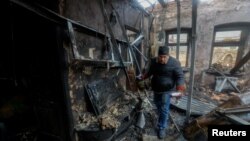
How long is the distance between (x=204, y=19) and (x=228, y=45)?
1.43 metres

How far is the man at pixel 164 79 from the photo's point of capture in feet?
8.98

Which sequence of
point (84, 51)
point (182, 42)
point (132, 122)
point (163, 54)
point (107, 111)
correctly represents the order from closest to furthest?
point (84, 51)
point (163, 54)
point (107, 111)
point (132, 122)
point (182, 42)

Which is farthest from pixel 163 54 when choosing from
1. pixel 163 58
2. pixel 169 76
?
pixel 169 76

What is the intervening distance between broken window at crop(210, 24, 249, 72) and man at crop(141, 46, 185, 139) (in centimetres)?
433

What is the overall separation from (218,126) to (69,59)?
2.67 metres

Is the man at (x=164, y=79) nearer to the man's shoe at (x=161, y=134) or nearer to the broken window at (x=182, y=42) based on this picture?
the man's shoe at (x=161, y=134)

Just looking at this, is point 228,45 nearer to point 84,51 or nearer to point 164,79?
point 164,79

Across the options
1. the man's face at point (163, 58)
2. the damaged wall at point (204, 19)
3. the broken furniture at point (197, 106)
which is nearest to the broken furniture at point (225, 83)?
the damaged wall at point (204, 19)

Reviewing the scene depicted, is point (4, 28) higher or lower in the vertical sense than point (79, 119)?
higher

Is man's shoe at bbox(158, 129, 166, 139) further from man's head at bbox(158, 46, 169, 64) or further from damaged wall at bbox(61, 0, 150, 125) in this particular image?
damaged wall at bbox(61, 0, 150, 125)

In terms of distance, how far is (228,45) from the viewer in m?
5.82

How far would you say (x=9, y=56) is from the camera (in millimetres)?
2443

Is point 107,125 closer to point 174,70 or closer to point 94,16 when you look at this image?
point 174,70

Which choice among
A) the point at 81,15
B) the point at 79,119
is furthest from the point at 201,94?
the point at 81,15
